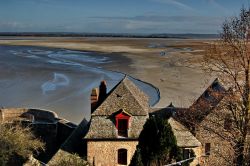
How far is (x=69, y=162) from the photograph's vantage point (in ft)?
69.1

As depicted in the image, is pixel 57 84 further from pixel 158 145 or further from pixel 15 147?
pixel 158 145

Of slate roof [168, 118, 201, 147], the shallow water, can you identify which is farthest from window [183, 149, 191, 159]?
the shallow water

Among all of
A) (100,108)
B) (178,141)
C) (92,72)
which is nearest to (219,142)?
(178,141)

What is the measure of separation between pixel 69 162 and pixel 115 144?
405 cm

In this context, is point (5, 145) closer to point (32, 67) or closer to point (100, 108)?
point (100, 108)

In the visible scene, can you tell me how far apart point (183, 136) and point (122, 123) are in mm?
3679

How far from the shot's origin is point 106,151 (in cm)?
2444

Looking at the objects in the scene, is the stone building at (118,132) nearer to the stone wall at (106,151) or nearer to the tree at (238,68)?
the stone wall at (106,151)

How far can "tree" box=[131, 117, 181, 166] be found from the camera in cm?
2216

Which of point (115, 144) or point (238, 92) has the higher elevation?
point (238, 92)

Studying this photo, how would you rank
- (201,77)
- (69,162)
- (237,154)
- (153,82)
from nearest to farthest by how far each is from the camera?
(237,154), (69,162), (153,82), (201,77)

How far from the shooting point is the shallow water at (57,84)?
45.2 meters

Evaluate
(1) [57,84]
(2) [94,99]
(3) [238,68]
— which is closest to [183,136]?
(2) [94,99]

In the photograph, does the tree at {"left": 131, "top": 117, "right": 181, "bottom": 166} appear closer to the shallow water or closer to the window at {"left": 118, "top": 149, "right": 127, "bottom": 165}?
the window at {"left": 118, "top": 149, "right": 127, "bottom": 165}
